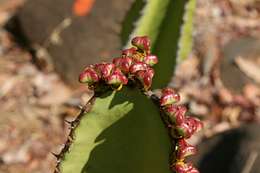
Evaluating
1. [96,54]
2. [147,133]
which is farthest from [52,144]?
[147,133]

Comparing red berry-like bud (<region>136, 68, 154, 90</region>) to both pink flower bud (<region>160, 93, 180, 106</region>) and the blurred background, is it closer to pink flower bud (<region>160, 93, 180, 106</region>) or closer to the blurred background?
pink flower bud (<region>160, 93, 180, 106</region>)

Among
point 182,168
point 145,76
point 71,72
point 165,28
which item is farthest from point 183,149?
point 71,72

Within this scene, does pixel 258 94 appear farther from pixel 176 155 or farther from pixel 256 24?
pixel 176 155

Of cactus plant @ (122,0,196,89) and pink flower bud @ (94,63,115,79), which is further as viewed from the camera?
cactus plant @ (122,0,196,89)

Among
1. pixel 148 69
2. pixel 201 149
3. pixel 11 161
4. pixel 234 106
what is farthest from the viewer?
pixel 234 106

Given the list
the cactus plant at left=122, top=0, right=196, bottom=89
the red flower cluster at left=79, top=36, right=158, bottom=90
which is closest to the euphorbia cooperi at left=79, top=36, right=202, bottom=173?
the red flower cluster at left=79, top=36, right=158, bottom=90

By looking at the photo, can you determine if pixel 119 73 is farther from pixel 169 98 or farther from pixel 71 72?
pixel 71 72

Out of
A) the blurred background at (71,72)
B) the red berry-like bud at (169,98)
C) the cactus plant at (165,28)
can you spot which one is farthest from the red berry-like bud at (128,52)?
the blurred background at (71,72)
